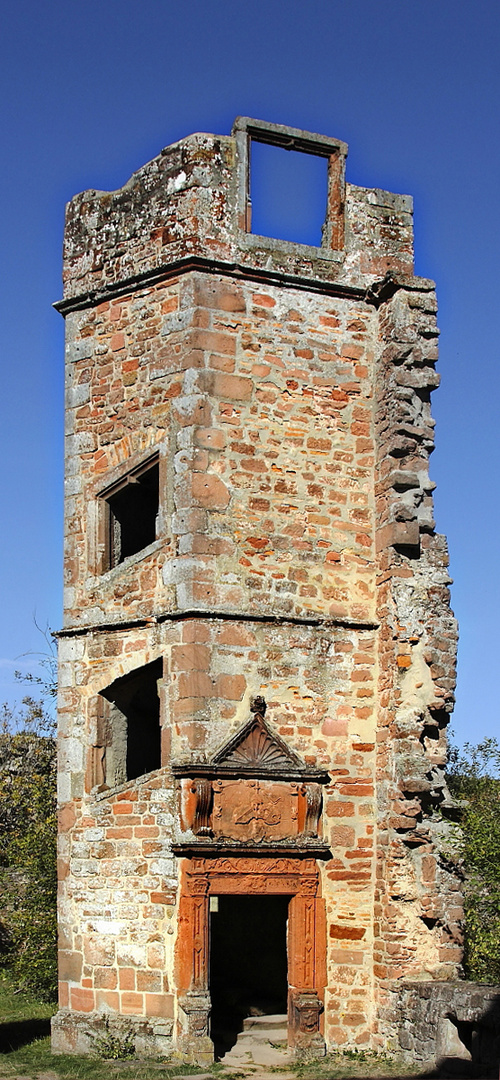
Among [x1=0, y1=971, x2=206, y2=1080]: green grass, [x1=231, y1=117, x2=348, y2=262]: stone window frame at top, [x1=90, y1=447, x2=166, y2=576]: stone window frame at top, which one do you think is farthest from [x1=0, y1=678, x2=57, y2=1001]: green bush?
[x1=231, y1=117, x2=348, y2=262]: stone window frame at top

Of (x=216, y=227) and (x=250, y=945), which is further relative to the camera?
(x=250, y=945)

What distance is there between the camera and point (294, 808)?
416 inches

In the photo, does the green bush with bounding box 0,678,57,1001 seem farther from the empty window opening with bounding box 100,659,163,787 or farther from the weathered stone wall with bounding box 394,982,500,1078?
the weathered stone wall with bounding box 394,982,500,1078

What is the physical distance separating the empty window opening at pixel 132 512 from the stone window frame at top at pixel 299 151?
87.7 inches

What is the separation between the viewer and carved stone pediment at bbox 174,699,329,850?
33.4 ft

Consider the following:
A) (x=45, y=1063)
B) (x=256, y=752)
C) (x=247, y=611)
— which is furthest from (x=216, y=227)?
(x=45, y=1063)

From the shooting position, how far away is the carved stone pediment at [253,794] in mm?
10172

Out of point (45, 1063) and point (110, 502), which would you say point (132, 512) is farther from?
point (45, 1063)

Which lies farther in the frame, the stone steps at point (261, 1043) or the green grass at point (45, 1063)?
the stone steps at point (261, 1043)

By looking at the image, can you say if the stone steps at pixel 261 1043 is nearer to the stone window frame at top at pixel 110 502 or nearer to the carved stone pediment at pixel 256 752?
the carved stone pediment at pixel 256 752

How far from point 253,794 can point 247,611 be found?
4.84 feet

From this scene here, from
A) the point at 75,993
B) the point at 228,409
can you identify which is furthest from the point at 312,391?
the point at 75,993

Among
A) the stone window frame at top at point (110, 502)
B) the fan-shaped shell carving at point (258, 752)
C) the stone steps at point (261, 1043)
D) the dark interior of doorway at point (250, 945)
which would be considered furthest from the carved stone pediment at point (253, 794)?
the dark interior of doorway at point (250, 945)

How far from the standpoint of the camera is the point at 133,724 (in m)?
12.1
